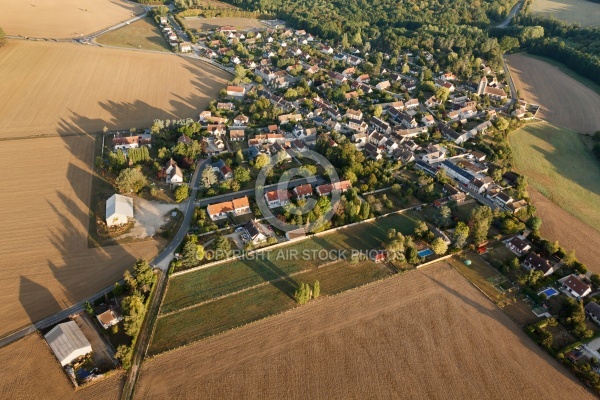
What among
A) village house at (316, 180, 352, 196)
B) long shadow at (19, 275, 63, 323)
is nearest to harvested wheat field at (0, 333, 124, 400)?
long shadow at (19, 275, 63, 323)

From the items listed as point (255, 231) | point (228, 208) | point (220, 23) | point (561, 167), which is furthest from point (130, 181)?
point (220, 23)

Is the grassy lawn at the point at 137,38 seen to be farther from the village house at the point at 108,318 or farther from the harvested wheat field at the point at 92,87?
the village house at the point at 108,318

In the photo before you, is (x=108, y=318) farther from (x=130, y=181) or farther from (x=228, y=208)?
(x=130, y=181)

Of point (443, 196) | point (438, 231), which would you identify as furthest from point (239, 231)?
point (443, 196)

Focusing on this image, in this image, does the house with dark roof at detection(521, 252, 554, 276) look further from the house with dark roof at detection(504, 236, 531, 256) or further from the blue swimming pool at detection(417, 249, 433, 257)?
the blue swimming pool at detection(417, 249, 433, 257)

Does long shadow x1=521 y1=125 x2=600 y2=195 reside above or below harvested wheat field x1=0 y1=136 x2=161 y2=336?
above

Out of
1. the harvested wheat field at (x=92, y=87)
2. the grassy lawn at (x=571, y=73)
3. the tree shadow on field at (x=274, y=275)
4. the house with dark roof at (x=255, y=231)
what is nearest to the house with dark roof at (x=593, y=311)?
the tree shadow on field at (x=274, y=275)
